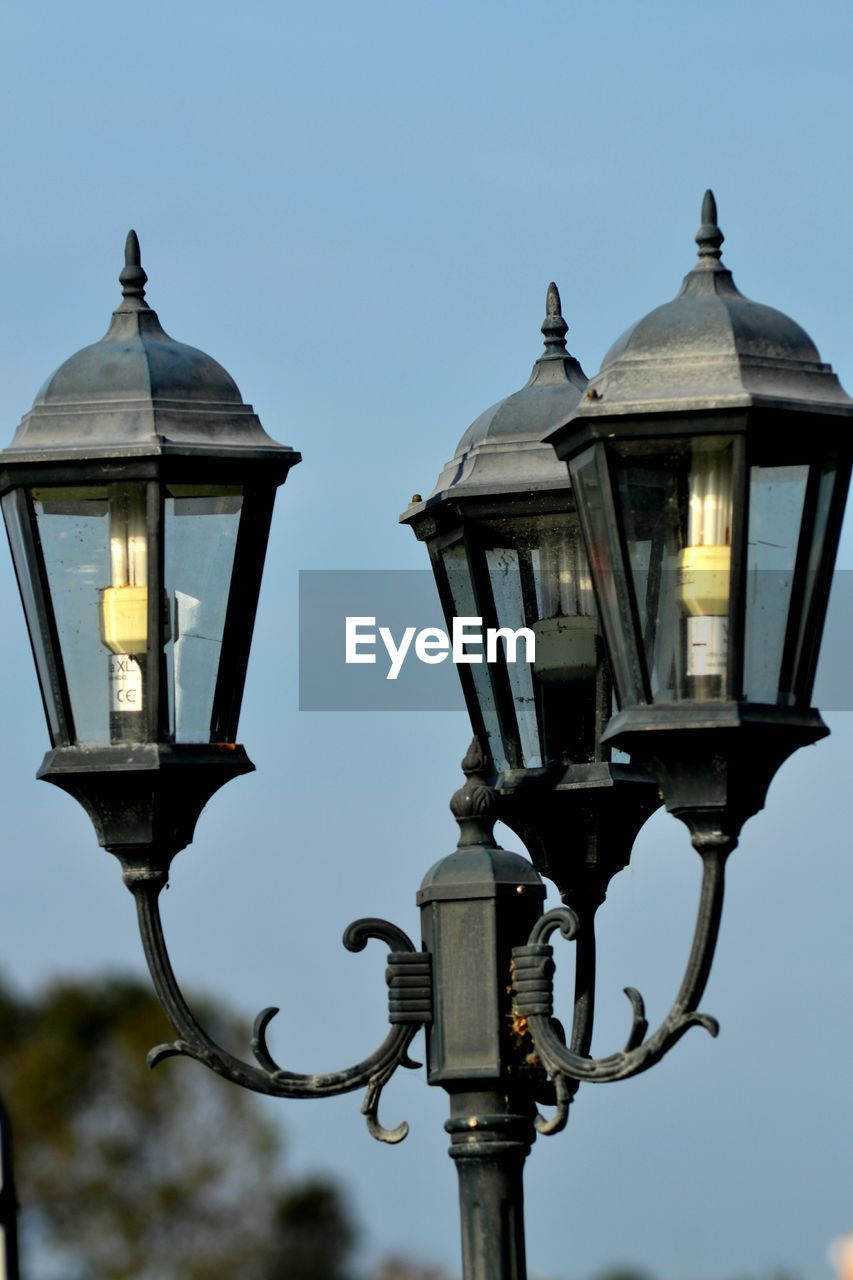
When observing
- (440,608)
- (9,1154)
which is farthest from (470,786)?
(9,1154)

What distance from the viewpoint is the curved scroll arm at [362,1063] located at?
5961mm

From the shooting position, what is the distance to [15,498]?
6.16 m

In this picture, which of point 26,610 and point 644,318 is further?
point 26,610

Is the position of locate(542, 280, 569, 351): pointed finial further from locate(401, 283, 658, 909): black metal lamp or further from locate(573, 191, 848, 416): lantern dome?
locate(573, 191, 848, 416): lantern dome

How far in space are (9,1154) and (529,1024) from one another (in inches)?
63.9

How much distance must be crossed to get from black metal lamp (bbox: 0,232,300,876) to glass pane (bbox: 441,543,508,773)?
1.46 feet

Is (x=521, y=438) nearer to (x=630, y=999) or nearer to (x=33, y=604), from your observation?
(x=33, y=604)

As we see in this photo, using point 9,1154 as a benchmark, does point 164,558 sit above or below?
above

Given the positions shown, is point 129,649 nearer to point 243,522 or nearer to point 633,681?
point 243,522

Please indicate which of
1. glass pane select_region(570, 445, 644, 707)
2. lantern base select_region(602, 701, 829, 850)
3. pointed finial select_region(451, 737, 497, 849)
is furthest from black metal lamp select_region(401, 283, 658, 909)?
lantern base select_region(602, 701, 829, 850)

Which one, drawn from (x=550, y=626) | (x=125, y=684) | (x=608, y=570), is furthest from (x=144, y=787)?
(x=608, y=570)

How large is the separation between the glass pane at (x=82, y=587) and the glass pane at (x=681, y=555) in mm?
1066

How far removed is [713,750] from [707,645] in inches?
7.2

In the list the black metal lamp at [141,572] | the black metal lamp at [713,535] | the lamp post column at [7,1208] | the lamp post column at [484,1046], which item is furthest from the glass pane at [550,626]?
the lamp post column at [7,1208]
